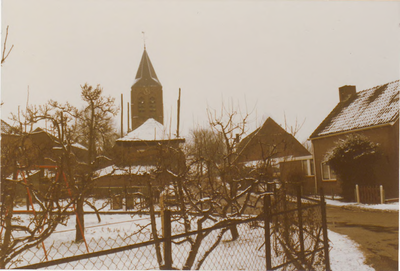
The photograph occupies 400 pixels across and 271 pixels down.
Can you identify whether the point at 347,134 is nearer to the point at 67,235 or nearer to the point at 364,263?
the point at 364,263

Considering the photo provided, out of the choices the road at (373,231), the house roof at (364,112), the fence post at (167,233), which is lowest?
the road at (373,231)

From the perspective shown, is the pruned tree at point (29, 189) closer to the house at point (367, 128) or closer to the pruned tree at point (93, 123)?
the pruned tree at point (93, 123)

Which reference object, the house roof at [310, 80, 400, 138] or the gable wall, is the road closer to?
the gable wall

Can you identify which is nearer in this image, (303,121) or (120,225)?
(303,121)

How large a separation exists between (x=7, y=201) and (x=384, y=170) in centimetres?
1226

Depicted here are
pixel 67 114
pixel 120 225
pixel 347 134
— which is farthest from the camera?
pixel 347 134

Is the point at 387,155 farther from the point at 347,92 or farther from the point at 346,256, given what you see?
the point at 346,256

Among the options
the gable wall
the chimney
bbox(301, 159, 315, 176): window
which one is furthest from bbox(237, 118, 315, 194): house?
bbox(301, 159, 315, 176): window

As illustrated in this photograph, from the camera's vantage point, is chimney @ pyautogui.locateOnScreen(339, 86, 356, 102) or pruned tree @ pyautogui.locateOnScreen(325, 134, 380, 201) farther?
chimney @ pyautogui.locateOnScreen(339, 86, 356, 102)

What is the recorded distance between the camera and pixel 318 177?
1553 centimetres

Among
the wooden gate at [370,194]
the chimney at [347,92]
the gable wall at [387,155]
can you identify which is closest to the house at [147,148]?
the gable wall at [387,155]

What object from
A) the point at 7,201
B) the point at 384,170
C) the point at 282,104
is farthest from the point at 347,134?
the point at 7,201

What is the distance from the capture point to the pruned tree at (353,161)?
40.3 ft

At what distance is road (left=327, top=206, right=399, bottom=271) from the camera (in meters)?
4.85
